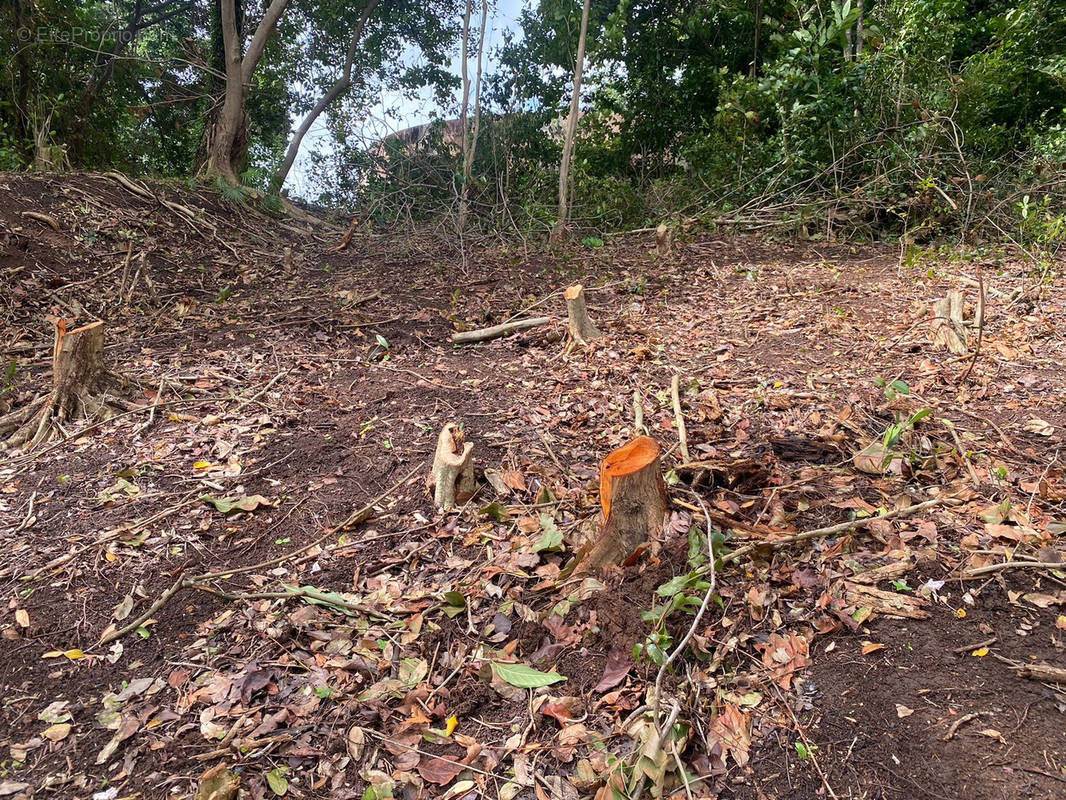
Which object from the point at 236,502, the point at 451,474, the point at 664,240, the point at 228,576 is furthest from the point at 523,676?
the point at 664,240

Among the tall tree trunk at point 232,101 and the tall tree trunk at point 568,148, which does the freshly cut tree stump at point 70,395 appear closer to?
the tall tree trunk at point 568,148

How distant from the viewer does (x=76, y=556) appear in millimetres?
2572

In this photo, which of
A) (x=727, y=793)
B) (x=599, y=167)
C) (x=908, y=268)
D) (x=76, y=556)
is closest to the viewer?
(x=727, y=793)

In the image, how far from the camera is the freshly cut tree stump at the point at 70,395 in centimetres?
354

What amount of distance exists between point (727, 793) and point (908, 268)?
5.53 meters

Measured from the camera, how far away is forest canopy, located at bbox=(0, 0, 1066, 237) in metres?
6.82

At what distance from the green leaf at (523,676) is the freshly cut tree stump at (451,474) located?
902 mm

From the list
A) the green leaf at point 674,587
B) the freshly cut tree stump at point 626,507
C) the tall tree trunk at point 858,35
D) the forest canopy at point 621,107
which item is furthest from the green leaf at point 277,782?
the tall tree trunk at point 858,35

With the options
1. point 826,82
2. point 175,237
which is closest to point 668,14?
point 826,82

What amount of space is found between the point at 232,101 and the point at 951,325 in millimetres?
9634

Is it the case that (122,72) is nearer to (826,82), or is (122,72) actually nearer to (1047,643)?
(826,82)

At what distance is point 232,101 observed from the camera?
9.52 m

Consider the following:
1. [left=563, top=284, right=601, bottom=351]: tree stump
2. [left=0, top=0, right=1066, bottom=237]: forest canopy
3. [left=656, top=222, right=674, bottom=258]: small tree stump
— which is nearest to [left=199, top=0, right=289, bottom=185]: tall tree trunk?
[left=0, top=0, right=1066, bottom=237]: forest canopy

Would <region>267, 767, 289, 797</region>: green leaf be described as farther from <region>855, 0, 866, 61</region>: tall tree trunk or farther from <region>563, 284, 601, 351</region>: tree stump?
<region>855, 0, 866, 61</region>: tall tree trunk
